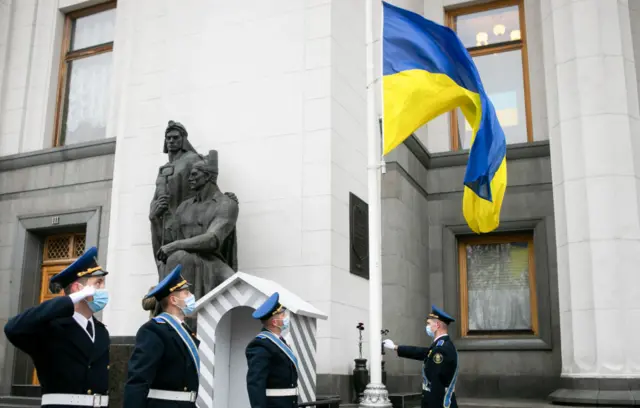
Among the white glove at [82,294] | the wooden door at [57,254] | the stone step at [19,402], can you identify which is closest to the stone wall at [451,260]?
the stone step at [19,402]

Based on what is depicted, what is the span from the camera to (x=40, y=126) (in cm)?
1345

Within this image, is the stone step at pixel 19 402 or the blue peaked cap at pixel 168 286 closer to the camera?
the blue peaked cap at pixel 168 286

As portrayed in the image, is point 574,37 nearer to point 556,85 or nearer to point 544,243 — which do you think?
point 556,85

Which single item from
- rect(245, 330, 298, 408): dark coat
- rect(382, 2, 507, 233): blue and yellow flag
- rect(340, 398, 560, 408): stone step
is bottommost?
rect(340, 398, 560, 408): stone step

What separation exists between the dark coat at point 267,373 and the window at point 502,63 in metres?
8.17

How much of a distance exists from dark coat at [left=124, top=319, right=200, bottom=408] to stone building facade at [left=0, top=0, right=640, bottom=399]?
4208mm


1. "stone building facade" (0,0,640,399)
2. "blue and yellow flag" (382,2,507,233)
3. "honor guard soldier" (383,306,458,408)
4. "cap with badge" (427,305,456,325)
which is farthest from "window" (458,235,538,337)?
"honor guard soldier" (383,306,458,408)

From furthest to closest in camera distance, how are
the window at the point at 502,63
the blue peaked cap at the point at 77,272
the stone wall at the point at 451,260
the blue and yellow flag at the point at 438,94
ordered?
the window at the point at 502,63, the stone wall at the point at 451,260, the blue and yellow flag at the point at 438,94, the blue peaked cap at the point at 77,272

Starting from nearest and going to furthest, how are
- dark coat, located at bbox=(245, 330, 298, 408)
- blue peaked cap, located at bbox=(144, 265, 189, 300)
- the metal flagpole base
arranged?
blue peaked cap, located at bbox=(144, 265, 189, 300), dark coat, located at bbox=(245, 330, 298, 408), the metal flagpole base

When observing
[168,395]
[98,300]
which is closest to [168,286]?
[98,300]

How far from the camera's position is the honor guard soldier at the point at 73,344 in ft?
14.1

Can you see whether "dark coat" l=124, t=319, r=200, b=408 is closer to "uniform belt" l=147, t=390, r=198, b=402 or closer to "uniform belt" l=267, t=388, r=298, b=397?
"uniform belt" l=147, t=390, r=198, b=402

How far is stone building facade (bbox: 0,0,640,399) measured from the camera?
9664 mm

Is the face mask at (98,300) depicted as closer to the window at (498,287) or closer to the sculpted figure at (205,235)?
the sculpted figure at (205,235)
